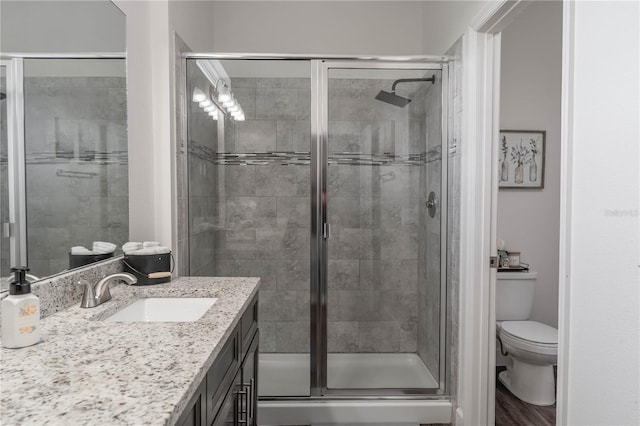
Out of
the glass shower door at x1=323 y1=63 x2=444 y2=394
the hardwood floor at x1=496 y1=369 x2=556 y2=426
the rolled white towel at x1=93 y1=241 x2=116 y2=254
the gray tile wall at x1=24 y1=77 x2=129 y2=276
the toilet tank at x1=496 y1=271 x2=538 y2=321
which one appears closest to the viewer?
the gray tile wall at x1=24 y1=77 x2=129 y2=276

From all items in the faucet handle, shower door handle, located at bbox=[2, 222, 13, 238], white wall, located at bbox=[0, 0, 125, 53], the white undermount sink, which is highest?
white wall, located at bbox=[0, 0, 125, 53]

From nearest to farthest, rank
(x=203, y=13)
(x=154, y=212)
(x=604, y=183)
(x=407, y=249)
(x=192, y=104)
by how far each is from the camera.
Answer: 1. (x=604, y=183)
2. (x=154, y=212)
3. (x=192, y=104)
4. (x=407, y=249)
5. (x=203, y=13)

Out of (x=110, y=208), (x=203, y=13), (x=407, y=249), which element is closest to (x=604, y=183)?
(x=407, y=249)

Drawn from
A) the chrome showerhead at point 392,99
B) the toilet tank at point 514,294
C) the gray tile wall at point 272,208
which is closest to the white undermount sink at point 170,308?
the gray tile wall at point 272,208

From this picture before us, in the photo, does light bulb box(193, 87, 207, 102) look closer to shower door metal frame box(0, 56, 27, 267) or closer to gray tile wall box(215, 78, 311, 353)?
gray tile wall box(215, 78, 311, 353)

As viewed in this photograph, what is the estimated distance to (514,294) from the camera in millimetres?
2729

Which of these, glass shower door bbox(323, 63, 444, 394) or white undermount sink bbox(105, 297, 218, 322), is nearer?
white undermount sink bbox(105, 297, 218, 322)

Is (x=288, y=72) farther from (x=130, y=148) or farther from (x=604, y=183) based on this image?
(x=604, y=183)

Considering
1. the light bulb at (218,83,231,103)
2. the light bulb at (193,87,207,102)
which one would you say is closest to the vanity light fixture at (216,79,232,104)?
the light bulb at (218,83,231,103)

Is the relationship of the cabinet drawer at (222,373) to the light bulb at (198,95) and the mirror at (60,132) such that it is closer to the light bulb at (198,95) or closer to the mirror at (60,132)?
the mirror at (60,132)

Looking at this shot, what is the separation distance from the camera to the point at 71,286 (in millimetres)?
1282

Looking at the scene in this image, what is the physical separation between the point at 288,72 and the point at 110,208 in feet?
4.23

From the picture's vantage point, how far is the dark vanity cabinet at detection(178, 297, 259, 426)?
2.86ft

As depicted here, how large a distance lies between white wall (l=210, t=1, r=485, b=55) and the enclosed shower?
2.94 feet
